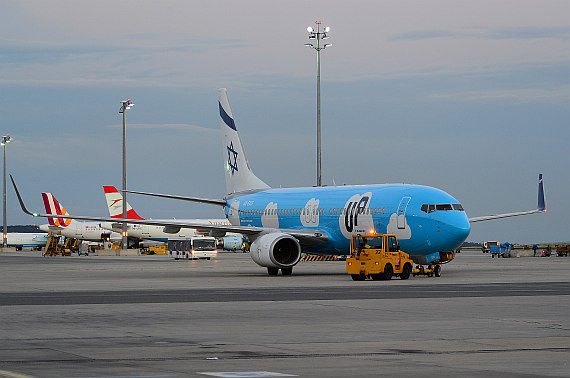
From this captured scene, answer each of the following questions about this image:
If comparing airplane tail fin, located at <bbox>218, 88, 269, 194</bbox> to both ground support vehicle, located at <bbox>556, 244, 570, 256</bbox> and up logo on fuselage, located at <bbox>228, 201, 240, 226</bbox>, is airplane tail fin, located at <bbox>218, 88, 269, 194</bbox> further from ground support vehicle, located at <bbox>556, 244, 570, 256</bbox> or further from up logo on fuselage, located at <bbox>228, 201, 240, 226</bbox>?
ground support vehicle, located at <bbox>556, 244, 570, 256</bbox>

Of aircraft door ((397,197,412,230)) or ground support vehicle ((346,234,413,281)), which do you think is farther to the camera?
aircraft door ((397,197,412,230))

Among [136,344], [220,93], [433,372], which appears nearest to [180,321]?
[136,344]

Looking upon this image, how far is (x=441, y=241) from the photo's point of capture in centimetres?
4297

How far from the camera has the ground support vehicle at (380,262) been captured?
4041cm

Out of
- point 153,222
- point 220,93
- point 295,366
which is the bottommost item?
point 295,366

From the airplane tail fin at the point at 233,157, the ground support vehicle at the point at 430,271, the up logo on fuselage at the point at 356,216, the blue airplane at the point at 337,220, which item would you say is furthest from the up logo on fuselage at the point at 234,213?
the ground support vehicle at the point at 430,271

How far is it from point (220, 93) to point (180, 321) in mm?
39499

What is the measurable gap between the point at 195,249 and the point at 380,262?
51.3m

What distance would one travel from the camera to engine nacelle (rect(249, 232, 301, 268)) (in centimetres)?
4603

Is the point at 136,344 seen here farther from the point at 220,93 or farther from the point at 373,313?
the point at 220,93

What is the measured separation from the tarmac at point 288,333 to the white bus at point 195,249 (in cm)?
5622

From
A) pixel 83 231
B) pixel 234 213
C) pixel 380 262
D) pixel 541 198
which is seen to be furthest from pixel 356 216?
pixel 83 231

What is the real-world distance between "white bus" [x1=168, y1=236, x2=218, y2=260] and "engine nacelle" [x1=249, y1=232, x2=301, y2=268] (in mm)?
41806

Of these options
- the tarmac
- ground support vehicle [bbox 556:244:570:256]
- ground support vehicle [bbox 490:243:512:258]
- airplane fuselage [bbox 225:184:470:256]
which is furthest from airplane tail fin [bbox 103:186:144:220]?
the tarmac
